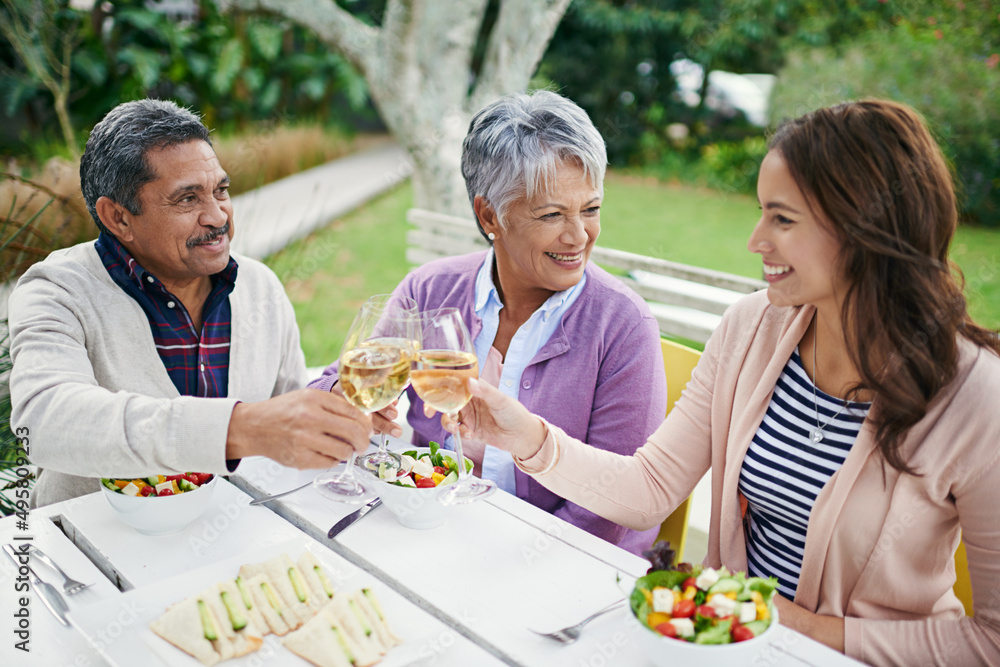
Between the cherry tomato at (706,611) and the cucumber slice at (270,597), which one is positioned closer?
the cherry tomato at (706,611)

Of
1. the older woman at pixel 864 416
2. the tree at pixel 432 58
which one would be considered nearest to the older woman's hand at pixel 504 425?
the older woman at pixel 864 416

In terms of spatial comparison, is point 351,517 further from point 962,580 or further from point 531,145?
point 962,580

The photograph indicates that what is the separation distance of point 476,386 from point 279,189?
8.25 metres

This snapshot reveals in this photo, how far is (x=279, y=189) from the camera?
912 cm

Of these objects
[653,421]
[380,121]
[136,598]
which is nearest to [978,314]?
[653,421]

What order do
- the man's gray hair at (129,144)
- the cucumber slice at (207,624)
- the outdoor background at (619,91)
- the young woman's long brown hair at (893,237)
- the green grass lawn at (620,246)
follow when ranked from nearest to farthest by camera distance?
the cucumber slice at (207,624), the young woman's long brown hair at (893,237), the man's gray hair at (129,144), the green grass lawn at (620,246), the outdoor background at (619,91)

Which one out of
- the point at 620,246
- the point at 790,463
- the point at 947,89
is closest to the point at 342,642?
the point at 790,463

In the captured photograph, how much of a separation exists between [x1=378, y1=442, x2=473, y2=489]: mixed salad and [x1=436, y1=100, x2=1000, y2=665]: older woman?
9 centimetres

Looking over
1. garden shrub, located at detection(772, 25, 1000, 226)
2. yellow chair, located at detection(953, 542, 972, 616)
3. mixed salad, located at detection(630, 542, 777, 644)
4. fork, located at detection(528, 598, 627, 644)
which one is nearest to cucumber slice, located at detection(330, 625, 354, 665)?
fork, located at detection(528, 598, 627, 644)

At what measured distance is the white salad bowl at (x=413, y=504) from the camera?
5.02 ft

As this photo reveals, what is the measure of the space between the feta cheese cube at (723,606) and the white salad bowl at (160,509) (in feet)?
3.19

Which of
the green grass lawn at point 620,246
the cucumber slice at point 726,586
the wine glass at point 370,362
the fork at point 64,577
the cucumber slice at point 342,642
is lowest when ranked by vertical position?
the green grass lawn at point 620,246

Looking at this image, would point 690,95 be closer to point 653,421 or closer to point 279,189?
point 279,189

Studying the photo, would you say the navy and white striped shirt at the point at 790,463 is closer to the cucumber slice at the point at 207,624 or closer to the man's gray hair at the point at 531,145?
the man's gray hair at the point at 531,145
